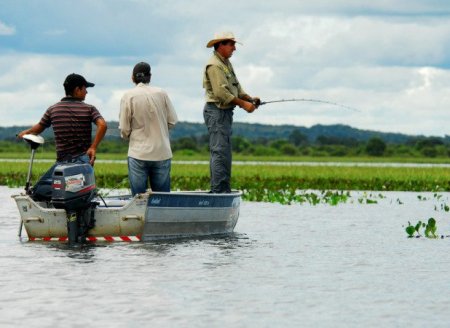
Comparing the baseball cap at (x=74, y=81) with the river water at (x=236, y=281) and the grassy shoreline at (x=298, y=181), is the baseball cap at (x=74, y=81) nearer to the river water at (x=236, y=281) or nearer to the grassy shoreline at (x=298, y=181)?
the river water at (x=236, y=281)

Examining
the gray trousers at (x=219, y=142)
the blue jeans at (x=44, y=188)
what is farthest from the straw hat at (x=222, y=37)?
the blue jeans at (x=44, y=188)

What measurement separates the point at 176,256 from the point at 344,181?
2107 cm

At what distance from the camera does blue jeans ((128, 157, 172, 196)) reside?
47.0ft

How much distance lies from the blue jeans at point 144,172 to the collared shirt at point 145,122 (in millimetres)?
92

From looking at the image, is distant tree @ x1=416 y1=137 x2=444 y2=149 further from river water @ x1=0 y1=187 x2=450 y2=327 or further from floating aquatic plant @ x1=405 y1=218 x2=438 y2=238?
floating aquatic plant @ x1=405 y1=218 x2=438 y2=238

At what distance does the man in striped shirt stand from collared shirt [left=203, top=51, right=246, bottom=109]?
1879mm

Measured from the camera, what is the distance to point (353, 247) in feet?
48.2

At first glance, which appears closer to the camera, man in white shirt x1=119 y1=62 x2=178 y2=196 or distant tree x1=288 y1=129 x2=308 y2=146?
man in white shirt x1=119 y1=62 x2=178 y2=196

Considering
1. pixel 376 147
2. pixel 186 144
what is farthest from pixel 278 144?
pixel 376 147

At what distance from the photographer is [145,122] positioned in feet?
46.6

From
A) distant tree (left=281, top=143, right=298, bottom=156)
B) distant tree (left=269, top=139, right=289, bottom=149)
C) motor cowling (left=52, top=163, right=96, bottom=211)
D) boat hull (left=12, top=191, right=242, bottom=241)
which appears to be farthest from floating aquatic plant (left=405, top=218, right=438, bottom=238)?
distant tree (left=269, top=139, right=289, bottom=149)

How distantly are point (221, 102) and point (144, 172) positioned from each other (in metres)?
1.51

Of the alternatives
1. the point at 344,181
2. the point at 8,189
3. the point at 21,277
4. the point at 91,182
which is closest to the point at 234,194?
the point at 91,182

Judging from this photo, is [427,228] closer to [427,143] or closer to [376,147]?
[376,147]
